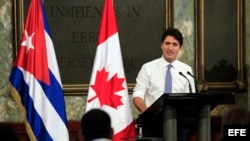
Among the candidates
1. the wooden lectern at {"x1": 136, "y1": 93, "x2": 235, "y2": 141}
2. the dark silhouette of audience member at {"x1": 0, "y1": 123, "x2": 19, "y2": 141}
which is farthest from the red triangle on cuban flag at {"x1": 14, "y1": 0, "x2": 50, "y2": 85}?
the dark silhouette of audience member at {"x1": 0, "y1": 123, "x2": 19, "y2": 141}

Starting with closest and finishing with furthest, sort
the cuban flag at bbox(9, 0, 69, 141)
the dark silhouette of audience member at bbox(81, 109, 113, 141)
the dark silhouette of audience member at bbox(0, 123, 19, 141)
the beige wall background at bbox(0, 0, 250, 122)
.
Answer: the dark silhouette of audience member at bbox(0, 123, 19, 141)
the dark silhouette of audience member at bbox(81, 109, 113, 141)
the cuban flag at bbox(9, 0, 69, 141)
the beige wall background at bbox(0, 0, 250, 122)

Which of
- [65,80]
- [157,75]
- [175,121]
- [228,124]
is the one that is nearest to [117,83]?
[157,75]

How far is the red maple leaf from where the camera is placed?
6.55 m

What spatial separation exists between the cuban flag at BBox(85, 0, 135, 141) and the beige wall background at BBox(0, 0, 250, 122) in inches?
39.5

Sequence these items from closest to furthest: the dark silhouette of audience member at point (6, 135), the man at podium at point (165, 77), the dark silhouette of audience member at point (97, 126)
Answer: the dark silhouette of audience member at point (6, 135)
the dark silhouette of audience member at point (97, 126)
the man at podium at point (165, 77)

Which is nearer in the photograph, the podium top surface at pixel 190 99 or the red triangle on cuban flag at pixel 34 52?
the podium top surface at pixel 190 99

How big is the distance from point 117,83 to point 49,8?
1520 mm

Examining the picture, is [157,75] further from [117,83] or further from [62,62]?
[62,62]

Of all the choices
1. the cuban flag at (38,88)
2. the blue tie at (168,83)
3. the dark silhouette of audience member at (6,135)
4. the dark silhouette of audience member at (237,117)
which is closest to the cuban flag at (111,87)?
the cuban flag at (38,88)

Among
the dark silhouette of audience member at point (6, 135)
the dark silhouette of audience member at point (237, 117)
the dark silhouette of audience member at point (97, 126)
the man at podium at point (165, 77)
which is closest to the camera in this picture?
the dark silhouette of audience member at point (6, 135)

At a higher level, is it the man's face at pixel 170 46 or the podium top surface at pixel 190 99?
the man's face at pixel 170 46

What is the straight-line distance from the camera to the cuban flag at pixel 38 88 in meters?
6.49

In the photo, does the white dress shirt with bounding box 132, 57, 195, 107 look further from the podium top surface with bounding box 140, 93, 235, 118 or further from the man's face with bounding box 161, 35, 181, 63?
the podium top surface with bounding box 140, 93, 235, 118

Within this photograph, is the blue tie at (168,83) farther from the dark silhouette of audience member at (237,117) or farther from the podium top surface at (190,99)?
the dark silhouette of audience member at (237,117)
